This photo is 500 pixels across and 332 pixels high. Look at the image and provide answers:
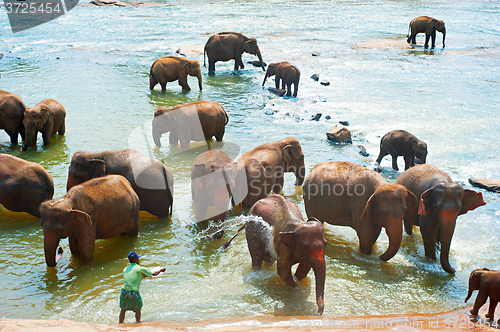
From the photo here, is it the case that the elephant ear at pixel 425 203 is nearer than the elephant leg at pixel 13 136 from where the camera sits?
Yes

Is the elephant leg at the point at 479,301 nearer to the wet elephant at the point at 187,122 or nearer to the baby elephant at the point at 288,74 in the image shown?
the wet elephant at the point at 187,122

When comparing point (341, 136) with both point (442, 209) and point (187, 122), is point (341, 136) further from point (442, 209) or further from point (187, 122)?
point (442, 209)

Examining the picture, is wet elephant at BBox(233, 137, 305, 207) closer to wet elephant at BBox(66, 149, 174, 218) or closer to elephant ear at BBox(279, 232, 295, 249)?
wet elephant at BBox(66, 149, 174, 218)

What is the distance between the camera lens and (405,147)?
9.13m

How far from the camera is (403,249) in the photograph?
6.45 metres

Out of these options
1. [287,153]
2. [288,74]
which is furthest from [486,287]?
[288,74]

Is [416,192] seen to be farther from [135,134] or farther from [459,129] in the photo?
[135,134]

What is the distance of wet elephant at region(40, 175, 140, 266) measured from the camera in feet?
17.8

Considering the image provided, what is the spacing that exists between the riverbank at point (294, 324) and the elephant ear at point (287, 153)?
3.54 meters

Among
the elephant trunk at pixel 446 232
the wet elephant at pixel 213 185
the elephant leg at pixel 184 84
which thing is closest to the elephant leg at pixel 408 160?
the elephant trunk at pixel 446 232

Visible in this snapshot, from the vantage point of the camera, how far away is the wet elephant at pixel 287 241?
4.72 m

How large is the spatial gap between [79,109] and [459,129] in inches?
407

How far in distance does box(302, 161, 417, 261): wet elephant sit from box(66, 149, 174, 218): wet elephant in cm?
216

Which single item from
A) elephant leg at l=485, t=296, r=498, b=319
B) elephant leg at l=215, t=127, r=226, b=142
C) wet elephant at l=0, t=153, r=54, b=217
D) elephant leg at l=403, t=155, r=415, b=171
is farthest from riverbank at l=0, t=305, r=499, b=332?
elephant leg at l=215, t=127, r=226, b=142
